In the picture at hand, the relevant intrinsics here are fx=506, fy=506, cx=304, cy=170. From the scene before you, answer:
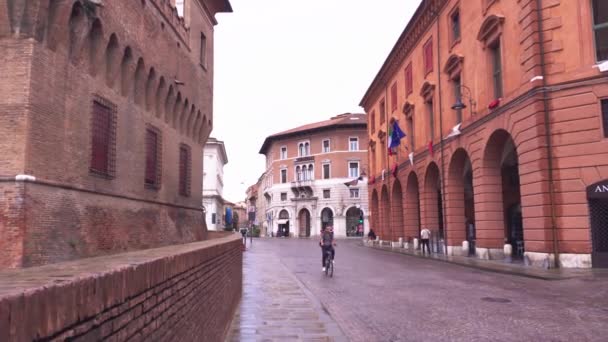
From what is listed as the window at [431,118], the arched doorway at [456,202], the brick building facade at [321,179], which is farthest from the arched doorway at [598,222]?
the brick building facade at [321,179]

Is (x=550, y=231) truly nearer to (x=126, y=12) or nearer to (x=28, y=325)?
(x=126, y=12)

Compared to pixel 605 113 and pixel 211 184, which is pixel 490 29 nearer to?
pixel 605 113

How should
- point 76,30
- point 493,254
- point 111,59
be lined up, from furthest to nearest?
point 493,254 < point 111,59 < point 76,30

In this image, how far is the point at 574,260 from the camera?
1712cm

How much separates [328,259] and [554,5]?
12201 mm

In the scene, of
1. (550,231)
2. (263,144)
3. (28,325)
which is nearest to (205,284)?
(28,325)

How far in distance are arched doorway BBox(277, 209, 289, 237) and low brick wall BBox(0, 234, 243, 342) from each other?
229ft

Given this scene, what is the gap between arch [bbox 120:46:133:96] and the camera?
1695 cm

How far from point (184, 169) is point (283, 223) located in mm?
50697

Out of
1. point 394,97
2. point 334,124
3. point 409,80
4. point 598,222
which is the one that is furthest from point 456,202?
point 334,124

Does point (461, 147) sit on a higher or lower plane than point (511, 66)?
lower

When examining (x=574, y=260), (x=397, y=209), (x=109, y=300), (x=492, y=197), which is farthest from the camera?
(x=397, y=209)

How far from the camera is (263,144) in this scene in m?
85.3

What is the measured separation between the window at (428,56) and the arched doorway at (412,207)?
7590 millimetres
